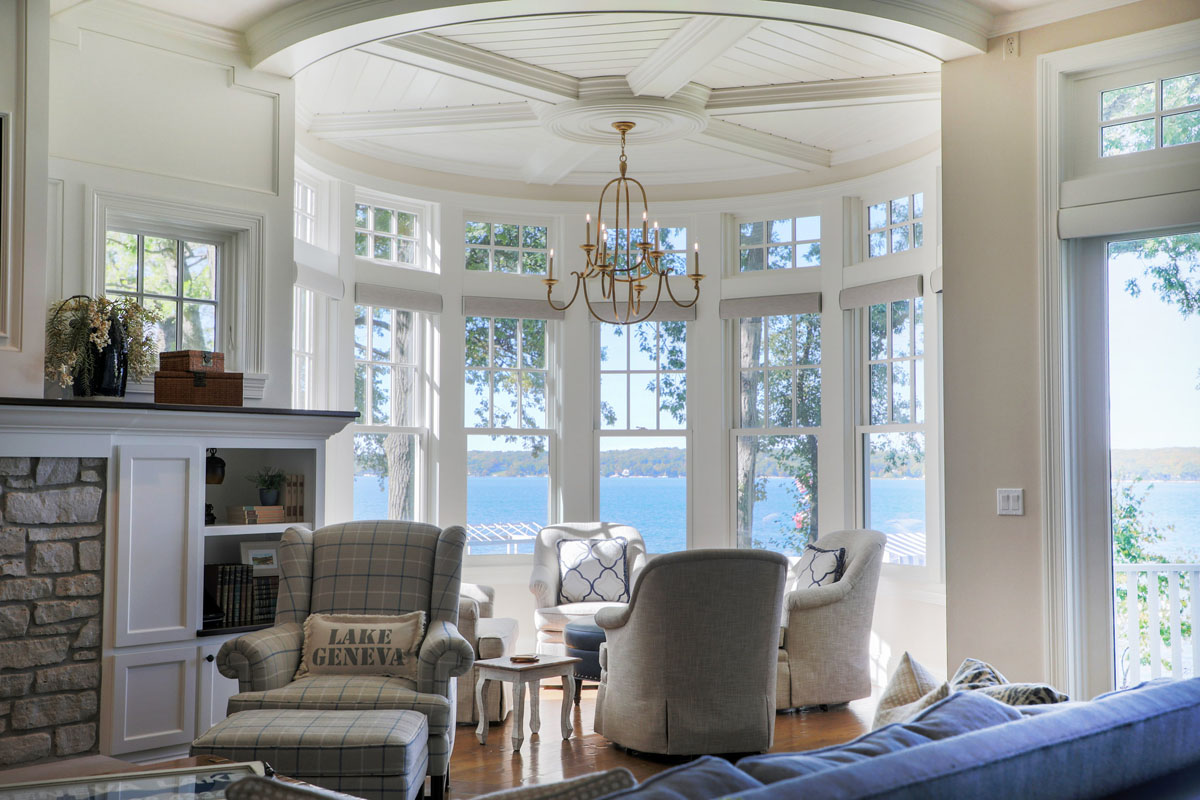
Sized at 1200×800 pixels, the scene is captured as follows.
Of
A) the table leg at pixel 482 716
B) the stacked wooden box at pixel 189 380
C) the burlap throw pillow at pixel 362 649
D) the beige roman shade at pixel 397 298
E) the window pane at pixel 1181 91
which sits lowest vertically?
the table leg at pixel 482 716

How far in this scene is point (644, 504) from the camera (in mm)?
7246

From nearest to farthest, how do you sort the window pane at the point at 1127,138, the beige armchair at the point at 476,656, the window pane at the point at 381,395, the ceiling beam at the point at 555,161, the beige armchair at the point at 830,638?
the window pane at the point at 1127,138
the beige armchair at the point at 476,656
the beige armchair at the point at 830,638
the ceiling beam at the point at 555,161
the window pane at the point at 381,395

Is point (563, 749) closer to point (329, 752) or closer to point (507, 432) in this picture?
point (329, 752)

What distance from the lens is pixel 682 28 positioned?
15.3 ft

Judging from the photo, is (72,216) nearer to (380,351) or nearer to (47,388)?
(47,388)

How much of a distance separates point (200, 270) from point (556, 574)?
2.88 m

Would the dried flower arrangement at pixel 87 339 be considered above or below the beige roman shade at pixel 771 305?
below

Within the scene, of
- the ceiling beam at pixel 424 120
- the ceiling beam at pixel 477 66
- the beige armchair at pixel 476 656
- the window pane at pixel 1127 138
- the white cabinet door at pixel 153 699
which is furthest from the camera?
the ceiling beam at pixel 424 120

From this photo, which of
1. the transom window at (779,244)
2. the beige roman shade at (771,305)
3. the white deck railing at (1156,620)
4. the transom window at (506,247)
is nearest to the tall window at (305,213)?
the transom window at (506,247)

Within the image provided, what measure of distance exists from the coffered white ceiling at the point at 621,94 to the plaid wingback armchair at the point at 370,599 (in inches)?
84.3

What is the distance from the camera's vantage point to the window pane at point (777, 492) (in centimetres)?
679

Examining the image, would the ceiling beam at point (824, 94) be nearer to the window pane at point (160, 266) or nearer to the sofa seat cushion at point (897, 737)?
the window pane at point (160, 266)

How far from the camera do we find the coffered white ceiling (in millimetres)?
4781

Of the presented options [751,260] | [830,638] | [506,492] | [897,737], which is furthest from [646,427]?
[897,737]
